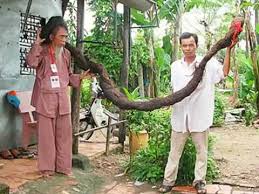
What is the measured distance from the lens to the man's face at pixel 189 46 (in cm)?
464

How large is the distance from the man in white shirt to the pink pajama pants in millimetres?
1259

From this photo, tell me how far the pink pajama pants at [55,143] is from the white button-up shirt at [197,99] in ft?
4.25

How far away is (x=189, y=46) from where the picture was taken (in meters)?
4.66

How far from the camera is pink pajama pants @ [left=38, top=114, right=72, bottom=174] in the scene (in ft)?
15.9

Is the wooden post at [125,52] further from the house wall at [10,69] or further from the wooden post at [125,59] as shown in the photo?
the house wall at [10,69]

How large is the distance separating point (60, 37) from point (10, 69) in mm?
1608

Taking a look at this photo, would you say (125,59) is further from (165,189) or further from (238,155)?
(165,189)

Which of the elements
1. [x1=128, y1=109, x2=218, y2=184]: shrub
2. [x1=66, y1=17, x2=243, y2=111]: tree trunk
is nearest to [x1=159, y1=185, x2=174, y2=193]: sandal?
[x1=128, y1=109, x2=218, y2=184]: shrub

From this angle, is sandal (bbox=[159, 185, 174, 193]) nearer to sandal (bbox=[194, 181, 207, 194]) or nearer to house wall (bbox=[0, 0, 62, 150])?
sandal (bbox=[194, 181, 207, 194])

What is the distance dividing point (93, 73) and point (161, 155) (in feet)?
4.51

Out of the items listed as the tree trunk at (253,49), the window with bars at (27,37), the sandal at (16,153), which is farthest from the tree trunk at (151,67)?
the sandal at (16,153)

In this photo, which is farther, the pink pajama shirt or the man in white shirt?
the pink pajama shirt

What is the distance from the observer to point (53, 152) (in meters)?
4.93

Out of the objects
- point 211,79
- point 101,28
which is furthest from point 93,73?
point 101,28
